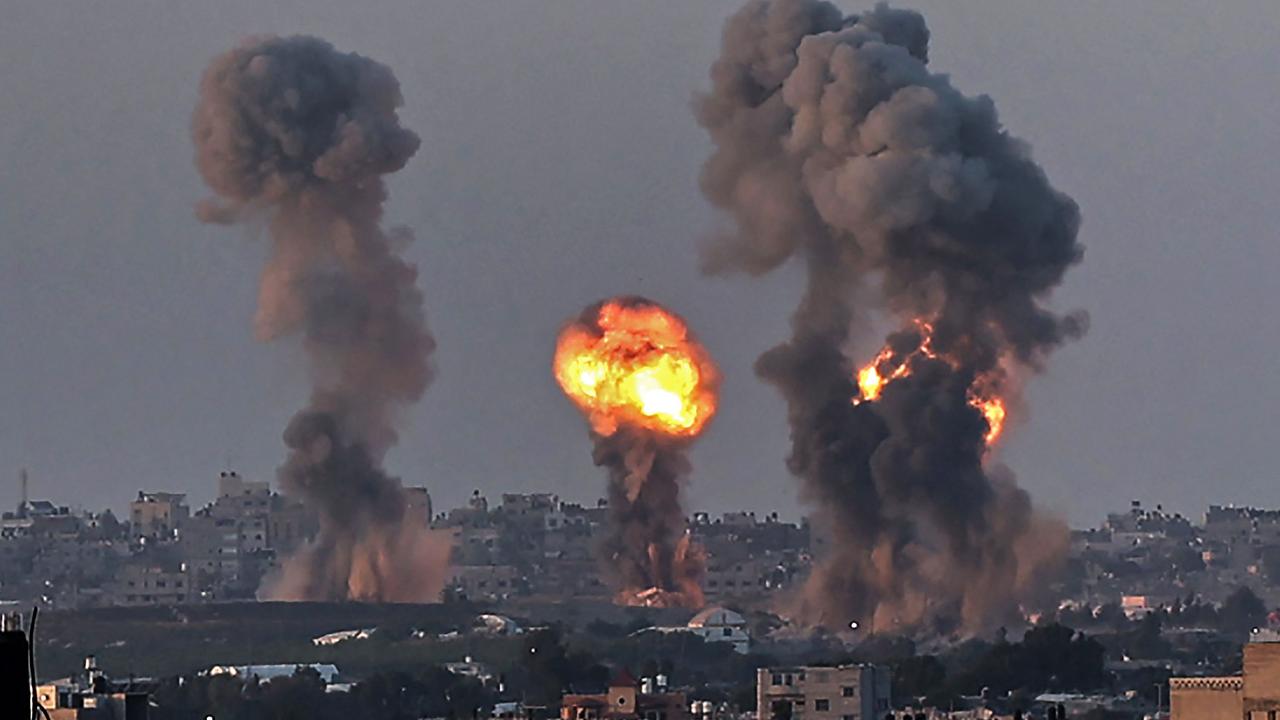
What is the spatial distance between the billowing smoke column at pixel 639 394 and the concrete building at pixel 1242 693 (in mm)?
63240

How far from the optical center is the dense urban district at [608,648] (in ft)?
292

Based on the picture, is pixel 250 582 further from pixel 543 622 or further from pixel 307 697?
pixel 307 697

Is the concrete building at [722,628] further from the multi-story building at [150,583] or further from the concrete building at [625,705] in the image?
the multi-story building at [150,583]

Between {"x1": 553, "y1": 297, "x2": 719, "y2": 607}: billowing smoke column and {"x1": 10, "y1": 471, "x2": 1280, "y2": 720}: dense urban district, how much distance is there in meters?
4.16

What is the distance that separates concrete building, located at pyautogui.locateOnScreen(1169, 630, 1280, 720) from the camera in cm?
3675

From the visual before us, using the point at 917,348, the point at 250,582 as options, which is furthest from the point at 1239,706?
the point at 250,582

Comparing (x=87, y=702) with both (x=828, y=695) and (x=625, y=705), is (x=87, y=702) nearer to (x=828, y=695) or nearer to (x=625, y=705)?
(x=828, y=695)

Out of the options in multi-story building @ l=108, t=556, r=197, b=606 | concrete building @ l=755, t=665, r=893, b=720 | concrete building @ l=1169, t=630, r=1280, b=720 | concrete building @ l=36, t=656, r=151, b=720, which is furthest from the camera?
multi-story building @ l=108, t=556, r=197, b=606

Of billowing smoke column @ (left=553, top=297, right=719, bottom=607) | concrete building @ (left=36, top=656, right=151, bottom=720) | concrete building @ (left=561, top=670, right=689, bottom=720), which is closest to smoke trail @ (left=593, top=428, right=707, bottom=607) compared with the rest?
billowing smoke column @ (left=553, top=297, right=719, bottom=607)

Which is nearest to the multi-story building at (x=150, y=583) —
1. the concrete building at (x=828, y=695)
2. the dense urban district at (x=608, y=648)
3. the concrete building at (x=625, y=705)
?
the dense urban district at (x=608, y=648)

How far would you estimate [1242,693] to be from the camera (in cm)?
4106

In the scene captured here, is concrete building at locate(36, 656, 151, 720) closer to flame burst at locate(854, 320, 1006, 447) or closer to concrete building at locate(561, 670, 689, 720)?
concrete building at locate(561, 670, 689, 720)

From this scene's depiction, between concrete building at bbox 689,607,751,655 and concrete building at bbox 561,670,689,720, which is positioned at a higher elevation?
concrete building at bbox 689,607,751,655

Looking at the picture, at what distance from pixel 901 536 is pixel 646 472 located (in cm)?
751
